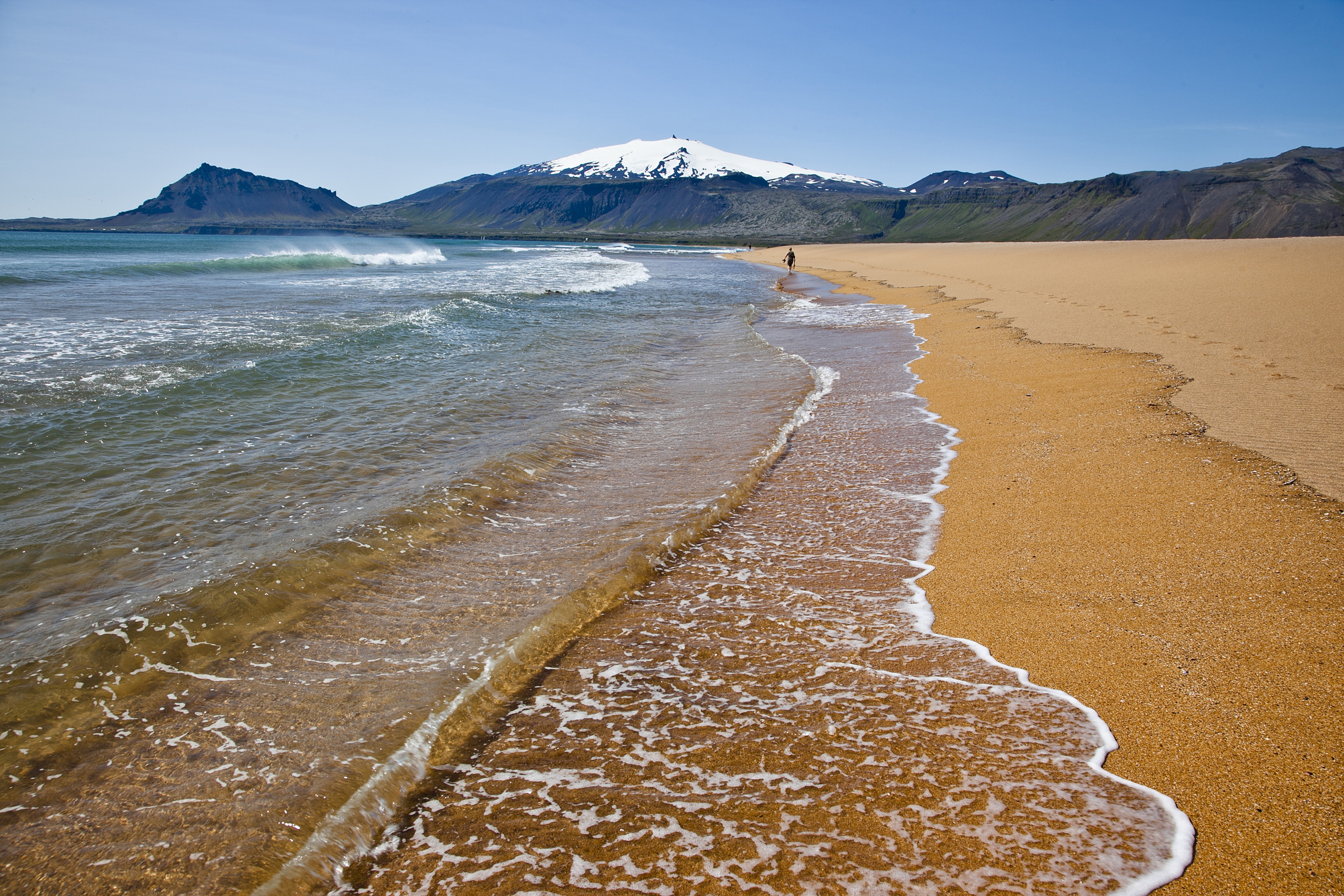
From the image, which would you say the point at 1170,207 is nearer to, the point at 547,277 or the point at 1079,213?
the point at 1079,213

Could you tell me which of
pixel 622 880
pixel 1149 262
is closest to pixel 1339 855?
pixel 622 880

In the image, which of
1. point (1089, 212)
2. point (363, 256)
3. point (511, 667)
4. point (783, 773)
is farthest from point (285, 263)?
point (1089, 212)

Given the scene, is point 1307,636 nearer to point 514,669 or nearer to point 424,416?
point 514,669

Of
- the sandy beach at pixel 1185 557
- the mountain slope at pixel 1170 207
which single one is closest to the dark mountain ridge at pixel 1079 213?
the mountain slope at pixel 1170 207

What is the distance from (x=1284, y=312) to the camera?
1312cm

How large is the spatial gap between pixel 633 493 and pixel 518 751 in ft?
A: 12.0

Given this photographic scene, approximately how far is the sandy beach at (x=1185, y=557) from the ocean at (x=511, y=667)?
10.1 inches

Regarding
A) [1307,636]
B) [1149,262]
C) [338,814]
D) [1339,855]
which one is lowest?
[338,814]

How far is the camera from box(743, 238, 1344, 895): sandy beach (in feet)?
9.21

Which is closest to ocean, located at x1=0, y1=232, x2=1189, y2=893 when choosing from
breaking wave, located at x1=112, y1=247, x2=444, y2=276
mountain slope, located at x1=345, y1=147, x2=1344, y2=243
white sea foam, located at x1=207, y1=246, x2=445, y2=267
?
breaking wave, located at x1=112, y1=247, x2=444, y2=276

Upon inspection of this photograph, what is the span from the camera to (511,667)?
4016mm

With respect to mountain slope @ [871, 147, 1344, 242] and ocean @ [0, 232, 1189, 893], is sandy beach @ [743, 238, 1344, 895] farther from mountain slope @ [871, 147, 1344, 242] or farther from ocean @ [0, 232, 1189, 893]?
mountain slope @ [871, 147, 1344, 242]

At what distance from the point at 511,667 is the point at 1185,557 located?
4.54 m

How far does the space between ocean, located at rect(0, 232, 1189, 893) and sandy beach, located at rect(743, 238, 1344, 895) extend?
0.26m
